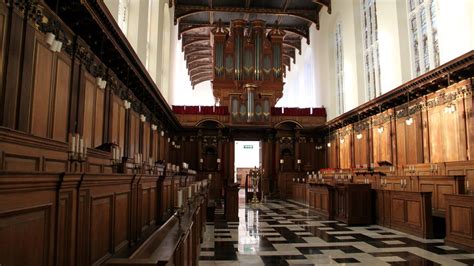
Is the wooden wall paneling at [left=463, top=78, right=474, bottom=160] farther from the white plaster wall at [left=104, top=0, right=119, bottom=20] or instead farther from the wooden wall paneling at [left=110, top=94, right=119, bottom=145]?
the white plaster wall at [left=104, top=0, right=119, bottom=20]

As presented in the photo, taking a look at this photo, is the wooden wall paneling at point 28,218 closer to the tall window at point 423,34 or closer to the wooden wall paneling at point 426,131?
the wooden wall paneling at point 426,131

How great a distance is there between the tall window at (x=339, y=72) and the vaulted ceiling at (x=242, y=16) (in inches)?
69.9

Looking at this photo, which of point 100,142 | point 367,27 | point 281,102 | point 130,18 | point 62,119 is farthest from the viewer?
point 281,102

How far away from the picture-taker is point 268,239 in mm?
7484

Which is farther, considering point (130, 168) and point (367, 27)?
point (367, 27)

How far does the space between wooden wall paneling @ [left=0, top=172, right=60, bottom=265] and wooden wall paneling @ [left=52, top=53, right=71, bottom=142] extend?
14.3 feet

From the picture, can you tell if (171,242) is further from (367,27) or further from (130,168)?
(367,27)

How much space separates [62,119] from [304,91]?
2307 centimetres

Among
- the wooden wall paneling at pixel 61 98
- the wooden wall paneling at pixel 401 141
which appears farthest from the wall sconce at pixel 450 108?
the wooden wall paneling at pixel 61 98

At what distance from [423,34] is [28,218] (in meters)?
14.0

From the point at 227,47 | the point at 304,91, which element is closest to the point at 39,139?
the point at 227,47

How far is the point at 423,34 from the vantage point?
42.8 ft

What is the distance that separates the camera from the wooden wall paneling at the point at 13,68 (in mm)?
4977

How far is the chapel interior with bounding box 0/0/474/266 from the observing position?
11.6 feet
